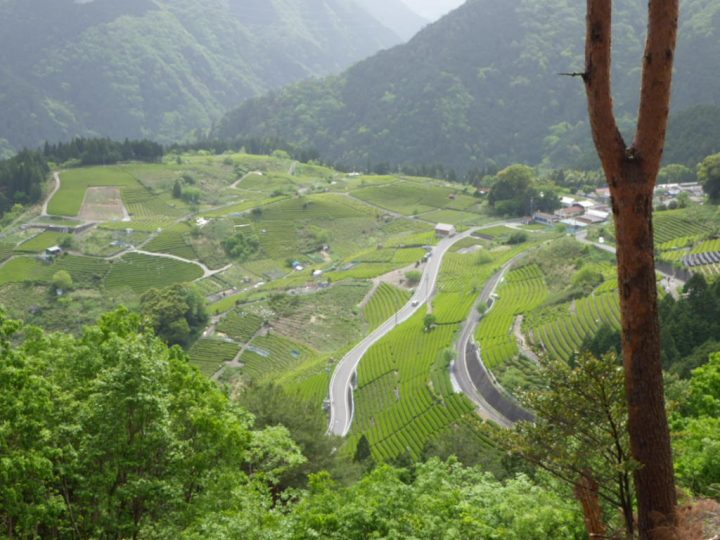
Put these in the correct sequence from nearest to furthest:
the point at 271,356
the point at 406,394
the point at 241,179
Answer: the point at 406,394, the point at 271,356, the point at 241,179

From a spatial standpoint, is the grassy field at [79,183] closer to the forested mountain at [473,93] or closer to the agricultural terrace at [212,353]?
the agricultural terrace at [212,353]

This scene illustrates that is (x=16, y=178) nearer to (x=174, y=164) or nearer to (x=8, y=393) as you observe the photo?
(x=174, y=164)

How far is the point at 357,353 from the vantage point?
50.5 meters

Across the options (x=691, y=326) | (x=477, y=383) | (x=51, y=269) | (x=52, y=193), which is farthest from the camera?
(x=52, y=193)

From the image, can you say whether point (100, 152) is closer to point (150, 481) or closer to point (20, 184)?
point (20, 184)

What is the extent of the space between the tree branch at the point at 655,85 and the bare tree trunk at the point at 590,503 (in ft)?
11.4

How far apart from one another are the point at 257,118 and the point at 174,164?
270 ft

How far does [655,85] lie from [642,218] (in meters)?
1.31

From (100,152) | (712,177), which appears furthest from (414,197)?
(100,152)

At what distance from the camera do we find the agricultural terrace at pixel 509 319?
125 feet

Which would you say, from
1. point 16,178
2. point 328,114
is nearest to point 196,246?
point 16,178

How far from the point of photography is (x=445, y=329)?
162ft

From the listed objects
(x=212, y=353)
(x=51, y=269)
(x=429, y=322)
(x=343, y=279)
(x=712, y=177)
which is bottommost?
(x=212, y=353)

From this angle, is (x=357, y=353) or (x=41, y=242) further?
(x=41, y=242)
